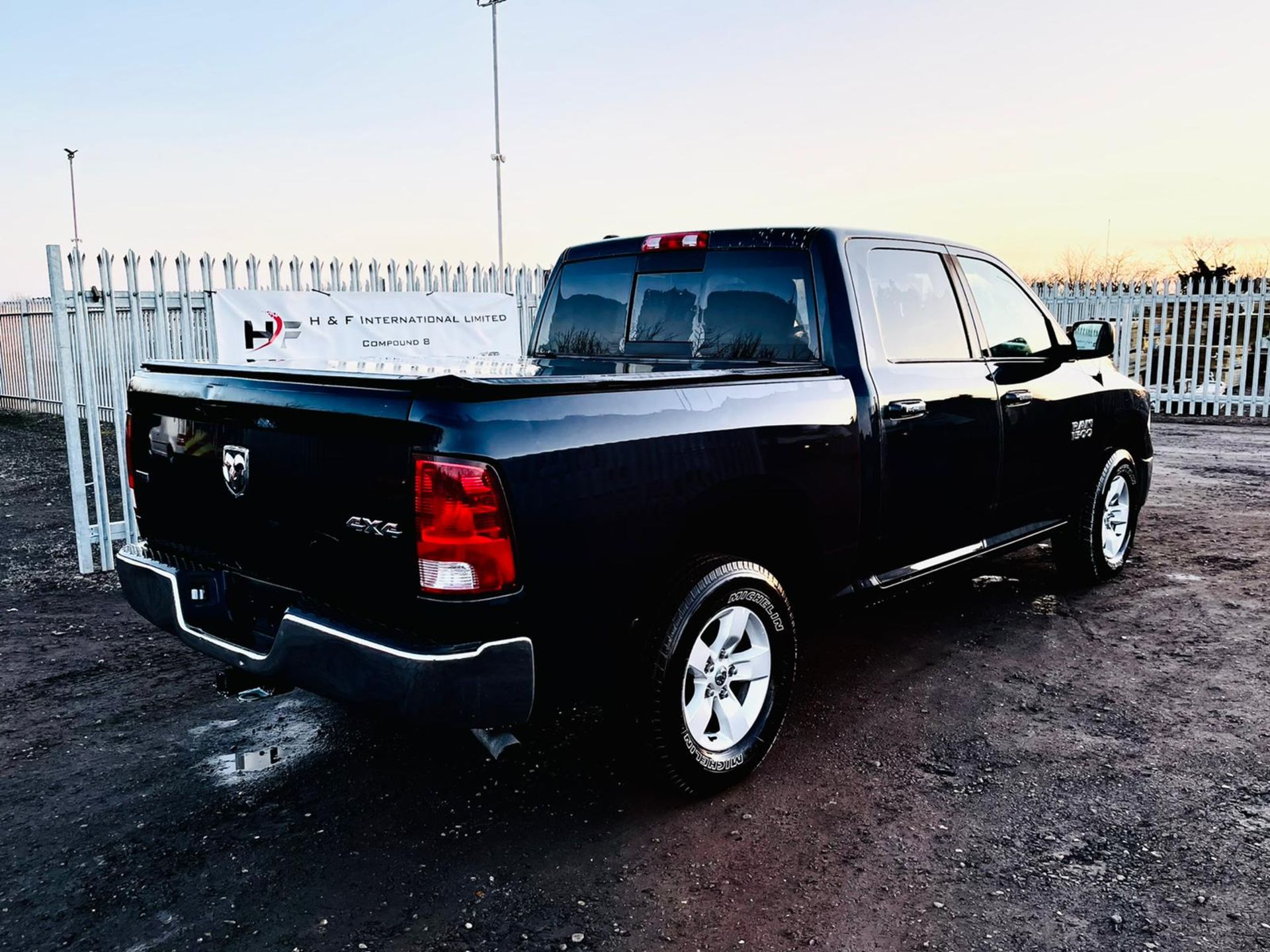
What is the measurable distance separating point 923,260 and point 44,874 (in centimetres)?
417

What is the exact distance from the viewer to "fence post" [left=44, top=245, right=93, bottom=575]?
6363 millimetres

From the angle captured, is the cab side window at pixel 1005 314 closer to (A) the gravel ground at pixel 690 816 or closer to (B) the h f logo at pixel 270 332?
(A) the gravel ground at pixel 690 816

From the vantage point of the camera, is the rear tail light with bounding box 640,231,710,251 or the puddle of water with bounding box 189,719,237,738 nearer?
the puddle of water with bounding box 189,719,237,738

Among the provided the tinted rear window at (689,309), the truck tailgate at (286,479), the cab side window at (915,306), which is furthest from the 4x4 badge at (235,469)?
the cab side window at (915,306)

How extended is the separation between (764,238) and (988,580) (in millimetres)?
3231

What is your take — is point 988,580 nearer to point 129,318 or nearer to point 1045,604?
point 1045,604

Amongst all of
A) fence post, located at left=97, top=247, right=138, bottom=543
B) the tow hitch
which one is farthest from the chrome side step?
fence post, located at left=97, top=247, right=138, bottom=543

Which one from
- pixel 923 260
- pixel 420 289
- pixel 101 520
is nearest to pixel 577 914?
pixel 923 260

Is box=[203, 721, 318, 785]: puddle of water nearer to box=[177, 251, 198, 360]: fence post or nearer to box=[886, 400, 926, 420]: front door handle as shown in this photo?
box=[886, 400, 926, 420]: front door handle

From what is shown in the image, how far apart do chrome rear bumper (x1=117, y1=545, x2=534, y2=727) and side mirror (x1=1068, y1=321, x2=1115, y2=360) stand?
390 cm

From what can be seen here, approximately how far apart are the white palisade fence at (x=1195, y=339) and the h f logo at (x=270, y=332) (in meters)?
13.9

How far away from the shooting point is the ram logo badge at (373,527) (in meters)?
2.80

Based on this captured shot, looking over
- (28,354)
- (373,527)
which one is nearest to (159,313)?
(373,527)

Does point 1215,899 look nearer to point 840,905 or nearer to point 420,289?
point 840,905
